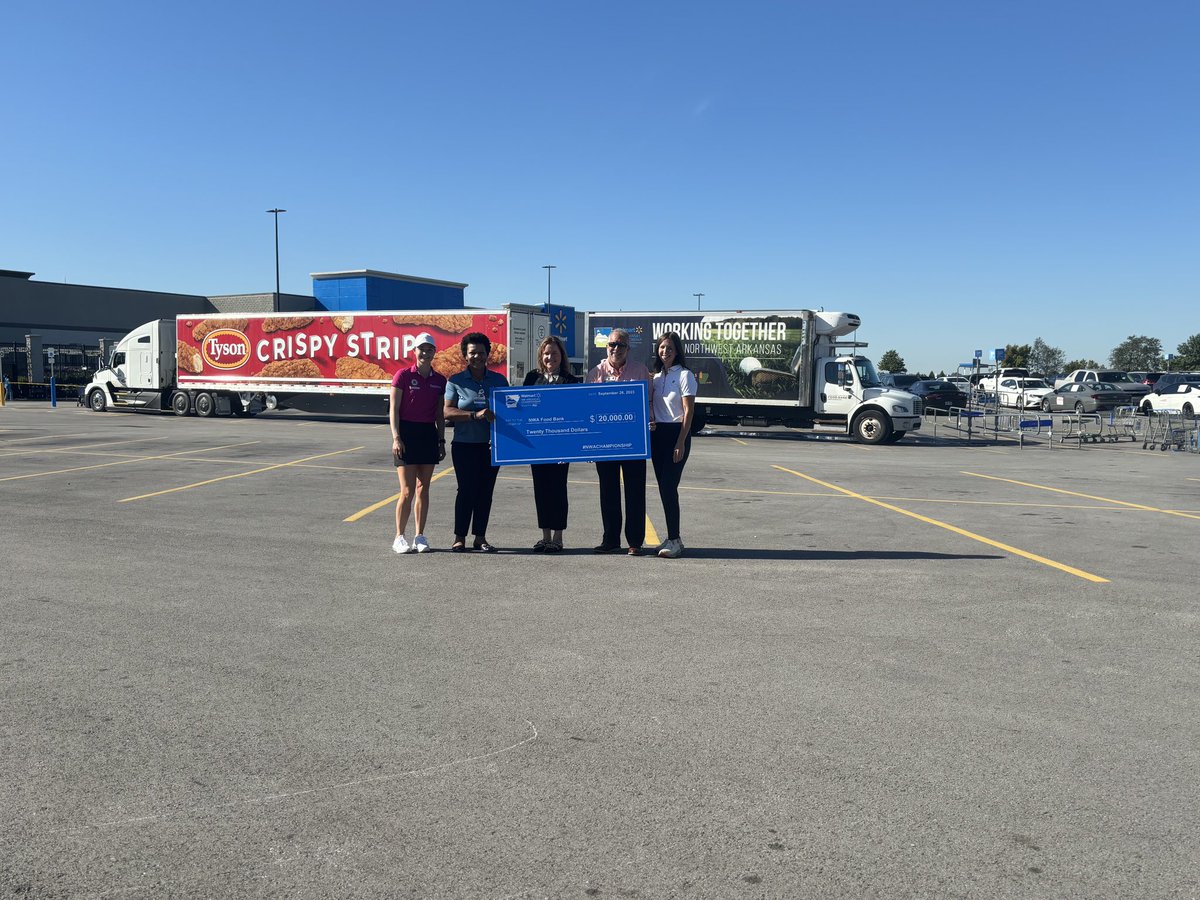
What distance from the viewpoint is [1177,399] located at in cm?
3294

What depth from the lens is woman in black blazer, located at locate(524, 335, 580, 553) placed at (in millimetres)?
8125

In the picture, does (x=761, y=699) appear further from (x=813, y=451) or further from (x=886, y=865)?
(x=813, y=451)

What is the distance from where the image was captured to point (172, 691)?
4500 millimetres

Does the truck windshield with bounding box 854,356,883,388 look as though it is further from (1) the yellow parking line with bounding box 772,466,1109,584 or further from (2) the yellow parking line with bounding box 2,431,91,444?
(2) the yellow parking line with bounding box 2,431,91,444

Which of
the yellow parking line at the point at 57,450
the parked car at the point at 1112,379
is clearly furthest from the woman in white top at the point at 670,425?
the parked car at the point at 1112,379

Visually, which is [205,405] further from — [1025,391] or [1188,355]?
[1188,355]

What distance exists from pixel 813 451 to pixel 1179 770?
1729 cm

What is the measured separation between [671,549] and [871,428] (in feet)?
57.1

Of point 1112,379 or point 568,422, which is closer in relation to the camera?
point 568,422

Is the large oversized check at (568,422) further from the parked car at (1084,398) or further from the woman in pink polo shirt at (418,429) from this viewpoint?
the parked car at (1084,398)

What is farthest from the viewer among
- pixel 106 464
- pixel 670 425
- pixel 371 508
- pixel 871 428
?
pixel 871 428

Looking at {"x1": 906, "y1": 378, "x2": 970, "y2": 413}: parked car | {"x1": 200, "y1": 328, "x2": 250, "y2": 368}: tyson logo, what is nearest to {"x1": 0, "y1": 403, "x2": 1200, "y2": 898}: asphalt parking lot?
{"x1": 200, "y1": 328, "x2": 250, "y2": 368}: tyson logo

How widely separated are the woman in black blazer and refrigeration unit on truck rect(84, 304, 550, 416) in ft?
59.3

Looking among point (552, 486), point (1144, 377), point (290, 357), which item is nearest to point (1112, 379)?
point (1144, 377)
